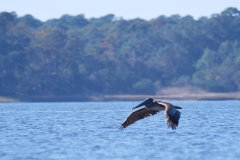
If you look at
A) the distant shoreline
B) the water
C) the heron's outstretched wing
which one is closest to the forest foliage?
the distant shoreline

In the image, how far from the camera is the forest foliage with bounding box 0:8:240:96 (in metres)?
82.0

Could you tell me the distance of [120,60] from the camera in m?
91.6

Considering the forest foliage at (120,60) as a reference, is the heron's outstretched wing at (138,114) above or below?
below

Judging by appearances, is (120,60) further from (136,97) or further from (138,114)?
(138,114)

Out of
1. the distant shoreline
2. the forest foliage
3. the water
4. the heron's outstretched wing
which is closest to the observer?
the water

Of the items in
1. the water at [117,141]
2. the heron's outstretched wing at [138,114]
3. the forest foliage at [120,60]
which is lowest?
the water at [117,141]

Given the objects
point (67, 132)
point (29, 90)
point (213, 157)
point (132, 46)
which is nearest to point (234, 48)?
point (132, 46)

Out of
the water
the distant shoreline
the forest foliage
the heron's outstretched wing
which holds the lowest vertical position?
the water

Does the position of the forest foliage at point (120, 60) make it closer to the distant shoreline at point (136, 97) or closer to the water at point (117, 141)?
the distant shoreline at point (136, 97)

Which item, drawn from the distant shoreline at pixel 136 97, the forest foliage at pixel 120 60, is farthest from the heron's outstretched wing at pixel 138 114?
→ the distant shoreline at pixel 136 97

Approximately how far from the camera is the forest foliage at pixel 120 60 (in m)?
82.0

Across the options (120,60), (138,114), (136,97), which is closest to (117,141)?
(138,114)

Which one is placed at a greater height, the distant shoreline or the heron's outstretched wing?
the distant shoreline

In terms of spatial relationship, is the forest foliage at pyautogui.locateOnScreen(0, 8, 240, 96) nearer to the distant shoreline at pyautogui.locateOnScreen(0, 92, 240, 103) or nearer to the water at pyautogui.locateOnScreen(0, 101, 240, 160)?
the distant shoreline at pyautogui.locateOnScreen(0, 92, 240, 103)
